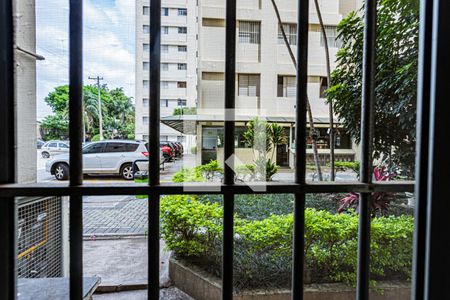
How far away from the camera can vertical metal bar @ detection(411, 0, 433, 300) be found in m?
0.66

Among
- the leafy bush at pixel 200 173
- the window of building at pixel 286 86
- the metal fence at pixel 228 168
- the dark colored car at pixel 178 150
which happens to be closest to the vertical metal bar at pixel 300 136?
the metal fence at pixel 228 168

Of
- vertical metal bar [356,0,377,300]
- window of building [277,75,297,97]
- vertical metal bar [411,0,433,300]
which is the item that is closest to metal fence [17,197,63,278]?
window of building [277,75,297,97]

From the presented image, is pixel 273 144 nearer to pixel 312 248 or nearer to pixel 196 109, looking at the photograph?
pixel 196 109

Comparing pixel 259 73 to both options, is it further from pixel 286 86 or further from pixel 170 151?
pixel 170 151

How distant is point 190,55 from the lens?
2.75 ft

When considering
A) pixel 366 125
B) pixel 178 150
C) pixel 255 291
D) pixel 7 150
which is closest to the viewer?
pixel 7 150

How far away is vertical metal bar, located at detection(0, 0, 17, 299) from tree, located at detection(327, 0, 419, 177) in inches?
39.5

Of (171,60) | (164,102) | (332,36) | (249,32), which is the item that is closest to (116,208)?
(164,102)

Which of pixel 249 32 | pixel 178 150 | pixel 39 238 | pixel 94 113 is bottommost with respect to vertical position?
pixel 39 238

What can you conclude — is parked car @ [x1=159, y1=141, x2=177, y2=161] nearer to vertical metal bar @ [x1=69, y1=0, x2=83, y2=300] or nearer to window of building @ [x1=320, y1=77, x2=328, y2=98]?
vertical metal bar @ [x1=69, y1=0, x2=83, y2=300]

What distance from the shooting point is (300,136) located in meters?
0.72

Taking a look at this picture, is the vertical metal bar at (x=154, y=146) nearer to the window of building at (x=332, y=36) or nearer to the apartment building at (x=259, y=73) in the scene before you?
the apartment building at (x=259, y=73)

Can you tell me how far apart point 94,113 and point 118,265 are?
50 centimetres

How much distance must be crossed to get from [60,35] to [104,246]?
652 mm
